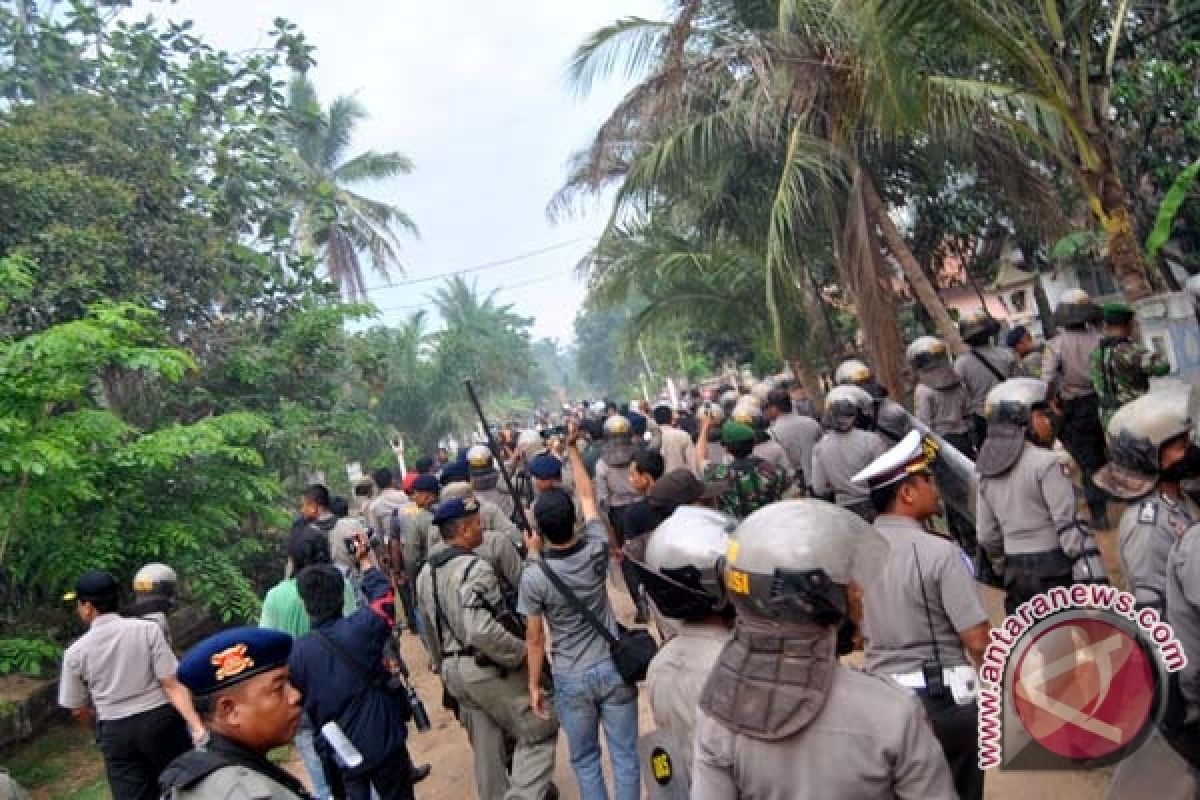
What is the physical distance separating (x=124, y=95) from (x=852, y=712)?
16.2 metres

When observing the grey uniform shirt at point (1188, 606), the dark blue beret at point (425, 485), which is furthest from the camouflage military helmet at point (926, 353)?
the grey uniform shirt at point (1188, 606)

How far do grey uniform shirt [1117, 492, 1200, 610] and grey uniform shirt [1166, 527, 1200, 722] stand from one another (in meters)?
0.24

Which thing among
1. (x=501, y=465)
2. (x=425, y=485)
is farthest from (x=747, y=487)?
(x=425, y=485)

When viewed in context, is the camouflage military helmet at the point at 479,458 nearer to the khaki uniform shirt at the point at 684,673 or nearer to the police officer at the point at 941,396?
the police officer at the point at 941,396

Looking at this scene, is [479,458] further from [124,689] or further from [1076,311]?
[1076,311]

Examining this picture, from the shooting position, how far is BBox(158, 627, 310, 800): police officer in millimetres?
1979

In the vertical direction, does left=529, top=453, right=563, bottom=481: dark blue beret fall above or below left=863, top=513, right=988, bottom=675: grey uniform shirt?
above

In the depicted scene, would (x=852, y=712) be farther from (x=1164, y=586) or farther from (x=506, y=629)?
Answer: (x=506, y=629)

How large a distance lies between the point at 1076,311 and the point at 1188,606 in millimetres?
5063

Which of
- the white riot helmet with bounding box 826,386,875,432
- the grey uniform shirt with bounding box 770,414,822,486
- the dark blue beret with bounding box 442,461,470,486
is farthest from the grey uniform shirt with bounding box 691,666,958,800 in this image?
the grey uniform shirt with bounding box 770,414,822,486

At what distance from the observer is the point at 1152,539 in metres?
2.58

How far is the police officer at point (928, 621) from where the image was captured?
2.62 metres

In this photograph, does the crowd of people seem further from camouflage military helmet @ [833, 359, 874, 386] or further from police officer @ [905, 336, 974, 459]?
camouflage military helmet @ [833, 359, 874, 386]

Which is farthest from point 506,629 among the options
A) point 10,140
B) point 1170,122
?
point 10,140
